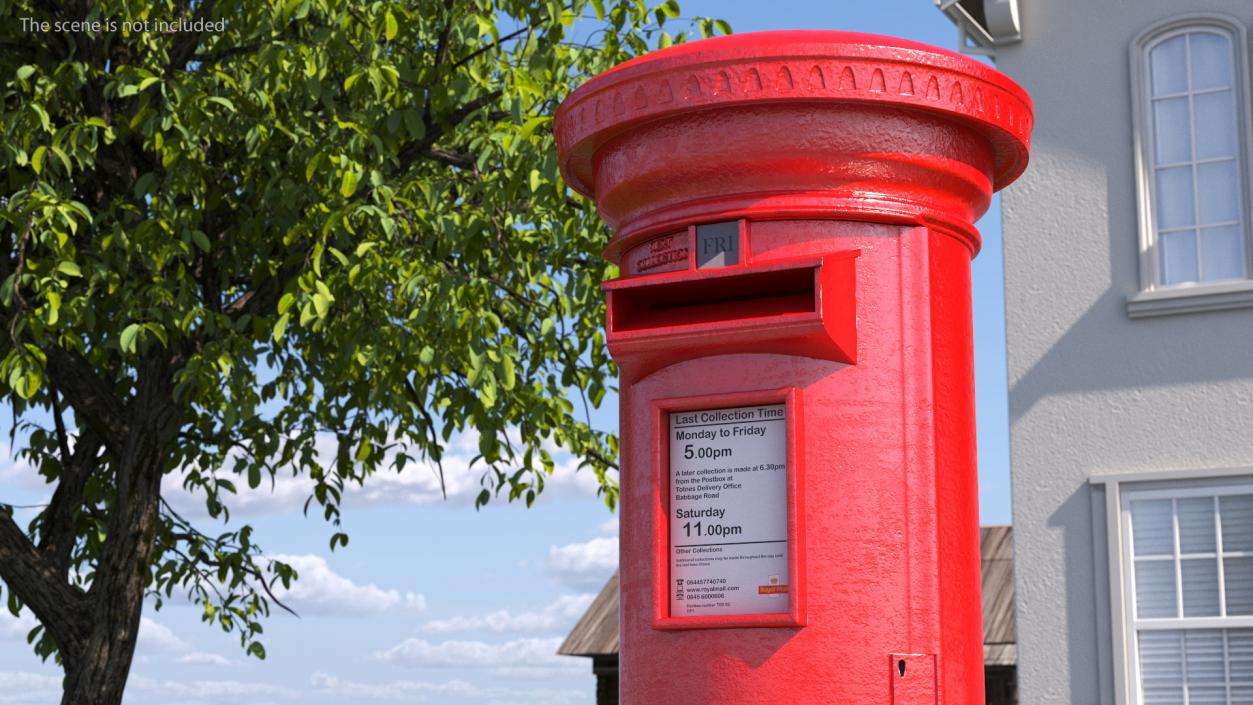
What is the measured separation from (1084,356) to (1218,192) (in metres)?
1.52

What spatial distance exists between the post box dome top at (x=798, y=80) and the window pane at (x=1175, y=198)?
789cm

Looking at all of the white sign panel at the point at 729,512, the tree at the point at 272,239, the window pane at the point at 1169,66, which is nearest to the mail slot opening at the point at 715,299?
the white sign panel at the point at 729,512

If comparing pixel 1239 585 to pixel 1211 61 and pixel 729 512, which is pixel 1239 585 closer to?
pixel 1211 61

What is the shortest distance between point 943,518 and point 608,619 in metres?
18.4

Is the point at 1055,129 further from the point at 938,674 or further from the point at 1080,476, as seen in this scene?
the point at 938,674

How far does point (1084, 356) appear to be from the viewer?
10602mm

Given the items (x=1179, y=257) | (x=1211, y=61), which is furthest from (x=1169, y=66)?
(x=1179, y=257)

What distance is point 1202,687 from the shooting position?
393 inches

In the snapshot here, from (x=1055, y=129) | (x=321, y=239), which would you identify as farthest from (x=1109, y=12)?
(x=321, y=239)

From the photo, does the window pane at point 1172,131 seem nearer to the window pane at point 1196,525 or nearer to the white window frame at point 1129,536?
the white window frame at point 1129,536

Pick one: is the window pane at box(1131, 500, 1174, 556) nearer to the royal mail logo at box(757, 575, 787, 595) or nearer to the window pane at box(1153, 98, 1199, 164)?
the window pane at box(1153, 98, 1199, 164)

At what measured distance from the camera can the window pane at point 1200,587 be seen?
10.1 meters

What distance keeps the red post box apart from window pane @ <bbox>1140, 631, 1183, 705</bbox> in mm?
7607

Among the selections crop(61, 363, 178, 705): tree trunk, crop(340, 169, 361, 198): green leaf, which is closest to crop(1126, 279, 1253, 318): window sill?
crop(340, 169, 361, 198): green leaf
